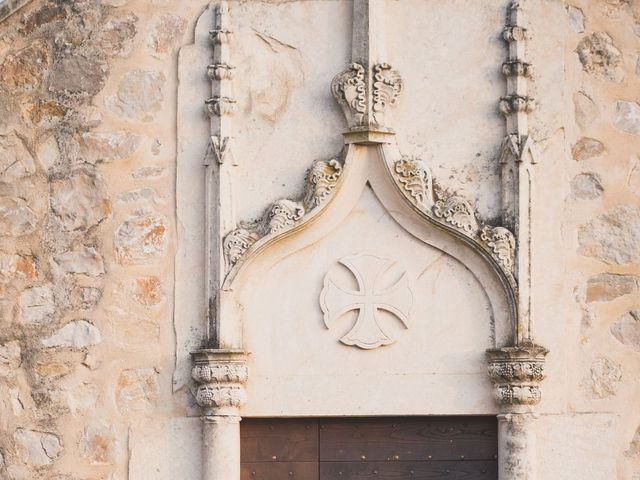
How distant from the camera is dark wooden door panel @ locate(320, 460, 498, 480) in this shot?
9.01 metres

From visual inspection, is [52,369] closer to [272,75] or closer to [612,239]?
[272,75]

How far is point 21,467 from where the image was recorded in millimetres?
9133

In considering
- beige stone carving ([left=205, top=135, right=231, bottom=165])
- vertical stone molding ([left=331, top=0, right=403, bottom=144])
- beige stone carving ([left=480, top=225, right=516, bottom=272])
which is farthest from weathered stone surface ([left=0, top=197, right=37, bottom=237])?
beige stone carving ([left=480, top=225, right=516, bottom=272])

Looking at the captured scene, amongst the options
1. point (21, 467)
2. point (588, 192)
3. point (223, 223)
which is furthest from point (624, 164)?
point (21, 467)

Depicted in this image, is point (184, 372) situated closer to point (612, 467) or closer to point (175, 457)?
point (175, 457)

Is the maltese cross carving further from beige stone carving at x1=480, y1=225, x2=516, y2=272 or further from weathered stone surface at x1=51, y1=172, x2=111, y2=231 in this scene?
weathered stone surface at x1=51, y1=172, x2=111, y2=231

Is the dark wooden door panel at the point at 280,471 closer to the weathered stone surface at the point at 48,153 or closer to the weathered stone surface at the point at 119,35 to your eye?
the weathered stone surface at the point at 48,153

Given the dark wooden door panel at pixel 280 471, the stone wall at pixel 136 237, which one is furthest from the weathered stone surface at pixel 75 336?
the dark wooden door panel at pixel 280 471

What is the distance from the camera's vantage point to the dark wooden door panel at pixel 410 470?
29.6ft

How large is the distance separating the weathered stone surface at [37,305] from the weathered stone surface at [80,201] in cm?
38

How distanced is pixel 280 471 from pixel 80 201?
1856 mm

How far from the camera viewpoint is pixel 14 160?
9312mm

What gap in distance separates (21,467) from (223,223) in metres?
1.74

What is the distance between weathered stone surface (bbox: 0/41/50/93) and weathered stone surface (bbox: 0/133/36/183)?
290 millimetres
